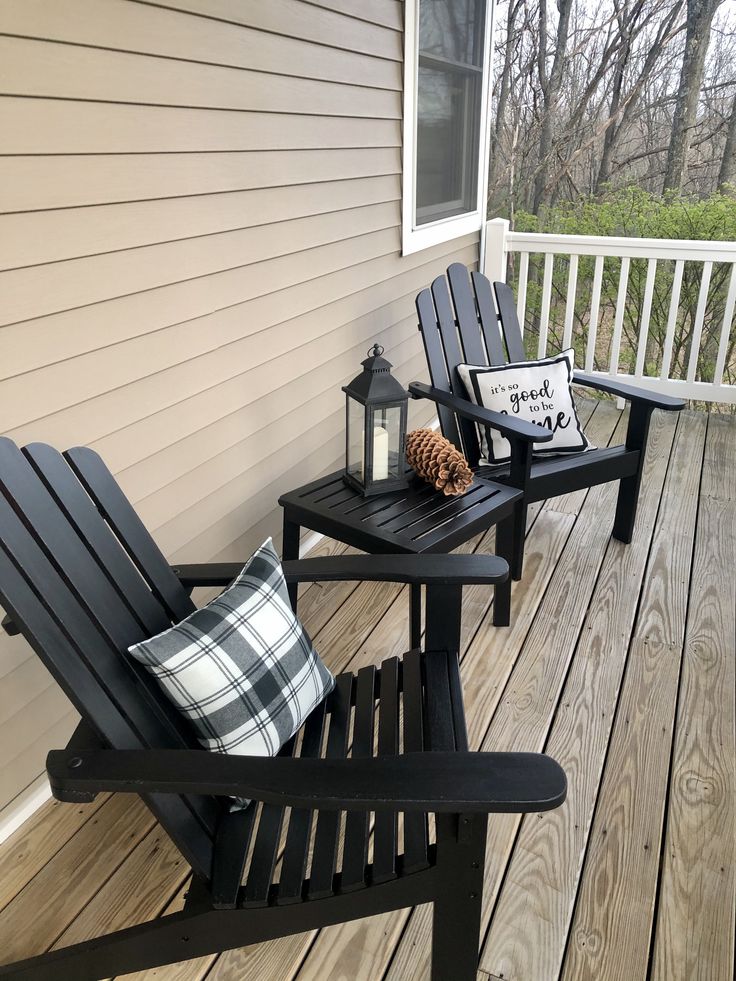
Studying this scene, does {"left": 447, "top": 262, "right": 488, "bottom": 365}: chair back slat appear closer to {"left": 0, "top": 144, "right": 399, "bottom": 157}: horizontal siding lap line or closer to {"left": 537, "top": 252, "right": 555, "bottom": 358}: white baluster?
{"left": 0, "top": 144, "right": 399, "bottom": 157}: horizontal siding lap line

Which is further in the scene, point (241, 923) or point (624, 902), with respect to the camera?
point (624, 902)

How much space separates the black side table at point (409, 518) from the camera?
2.10 metres

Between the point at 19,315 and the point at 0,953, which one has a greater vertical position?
the point at 19,315

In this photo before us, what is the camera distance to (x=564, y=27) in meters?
5.44

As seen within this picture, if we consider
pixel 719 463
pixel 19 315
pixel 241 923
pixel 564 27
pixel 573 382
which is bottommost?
pixel 719 463

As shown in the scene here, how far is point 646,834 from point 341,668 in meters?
0.92

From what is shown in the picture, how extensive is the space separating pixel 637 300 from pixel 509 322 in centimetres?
231

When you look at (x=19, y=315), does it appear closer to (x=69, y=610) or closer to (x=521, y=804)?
(x=69, y=610)

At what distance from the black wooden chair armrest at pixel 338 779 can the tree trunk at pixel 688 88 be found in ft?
18.2

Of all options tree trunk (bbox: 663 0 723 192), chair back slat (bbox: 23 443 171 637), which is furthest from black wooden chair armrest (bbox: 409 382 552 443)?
tree trunk (bbox: 663 0 723 192)

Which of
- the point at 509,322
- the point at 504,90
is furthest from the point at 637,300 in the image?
the point at 509,322

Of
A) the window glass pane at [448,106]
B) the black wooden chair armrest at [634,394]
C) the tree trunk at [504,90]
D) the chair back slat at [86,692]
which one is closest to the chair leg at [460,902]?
the chair back slat at [86,692]

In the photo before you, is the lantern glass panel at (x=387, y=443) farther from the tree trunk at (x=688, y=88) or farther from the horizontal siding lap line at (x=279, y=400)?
the tree trunk at (x=688, y=88)

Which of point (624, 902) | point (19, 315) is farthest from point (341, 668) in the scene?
point (19, 315)
